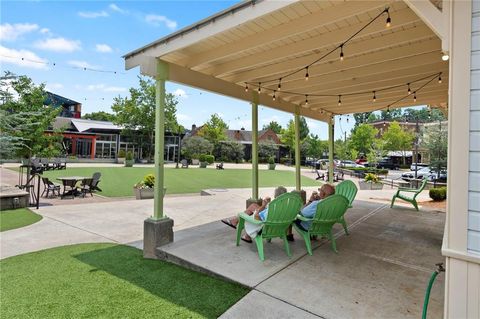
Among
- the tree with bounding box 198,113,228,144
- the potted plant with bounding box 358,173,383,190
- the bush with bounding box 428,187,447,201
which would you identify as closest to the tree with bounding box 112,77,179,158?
the tree with bounding box 198,113,228,144

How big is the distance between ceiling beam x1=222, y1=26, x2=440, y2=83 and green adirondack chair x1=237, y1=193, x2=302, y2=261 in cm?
250

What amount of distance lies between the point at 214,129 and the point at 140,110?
30.7ft

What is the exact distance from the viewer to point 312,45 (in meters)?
4.20

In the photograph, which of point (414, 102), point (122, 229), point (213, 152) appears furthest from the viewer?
point (213, 152)

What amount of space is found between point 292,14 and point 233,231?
3512 millimetres

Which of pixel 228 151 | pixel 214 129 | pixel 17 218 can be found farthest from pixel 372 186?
pixel 214 129

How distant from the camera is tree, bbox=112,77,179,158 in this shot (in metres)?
29.3

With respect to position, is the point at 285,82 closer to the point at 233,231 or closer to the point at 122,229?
the point at 233,231

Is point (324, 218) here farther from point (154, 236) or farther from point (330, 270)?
point (154, 236)

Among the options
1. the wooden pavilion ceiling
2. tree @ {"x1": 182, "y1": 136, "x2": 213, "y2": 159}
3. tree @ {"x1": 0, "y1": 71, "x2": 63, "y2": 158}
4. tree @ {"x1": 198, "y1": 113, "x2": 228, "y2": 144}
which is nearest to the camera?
the wooden pavilion ceiling

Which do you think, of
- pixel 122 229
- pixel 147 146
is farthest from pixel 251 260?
pixel 147 146

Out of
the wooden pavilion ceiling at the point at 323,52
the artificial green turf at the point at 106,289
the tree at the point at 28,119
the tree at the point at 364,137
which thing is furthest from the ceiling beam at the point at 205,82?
the tree at the point at 364,137

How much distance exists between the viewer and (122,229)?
218 inches

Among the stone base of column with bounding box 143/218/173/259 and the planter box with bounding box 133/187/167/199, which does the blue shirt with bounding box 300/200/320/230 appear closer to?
the stone base of column with bounding box 143/218/173/259
